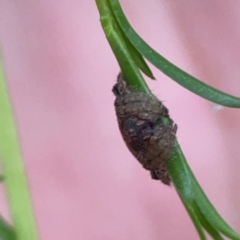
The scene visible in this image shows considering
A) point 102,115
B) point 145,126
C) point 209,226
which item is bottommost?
point 209,226

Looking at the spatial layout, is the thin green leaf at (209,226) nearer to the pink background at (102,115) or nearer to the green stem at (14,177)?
the green stem at (14,177)

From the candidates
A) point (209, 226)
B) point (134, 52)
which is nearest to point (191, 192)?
point (209, 226)

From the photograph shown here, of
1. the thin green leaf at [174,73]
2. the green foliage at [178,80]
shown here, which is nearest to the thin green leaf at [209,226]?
the green foliage at [178,80]

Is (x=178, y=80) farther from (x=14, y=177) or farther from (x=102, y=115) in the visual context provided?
(x=102, y=115)

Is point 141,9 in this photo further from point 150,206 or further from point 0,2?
point 150,206

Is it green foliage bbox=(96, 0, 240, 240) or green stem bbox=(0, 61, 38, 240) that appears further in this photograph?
green foliage bbox=(96, 0, 240, 240)

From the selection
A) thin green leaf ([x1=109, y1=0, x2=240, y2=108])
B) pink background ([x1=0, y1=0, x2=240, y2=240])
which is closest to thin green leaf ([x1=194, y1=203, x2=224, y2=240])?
thin green leaf ([x1=109, y1=0, x2=240, y2=108])

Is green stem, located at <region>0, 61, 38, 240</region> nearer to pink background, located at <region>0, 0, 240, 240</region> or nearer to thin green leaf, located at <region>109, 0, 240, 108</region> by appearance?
thin green leaf, located at <region>109, 0, 240, 108</region>
